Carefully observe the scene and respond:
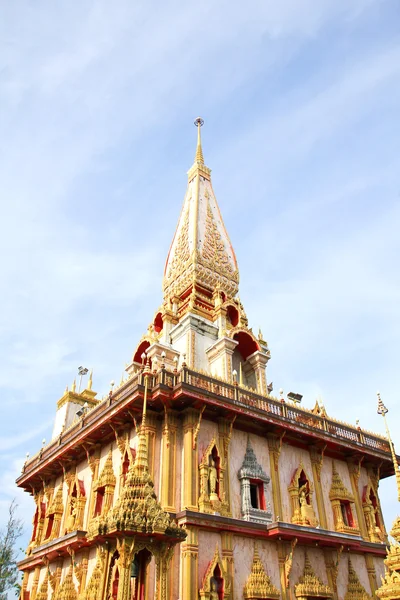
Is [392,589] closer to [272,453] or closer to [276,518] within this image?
[276,518]

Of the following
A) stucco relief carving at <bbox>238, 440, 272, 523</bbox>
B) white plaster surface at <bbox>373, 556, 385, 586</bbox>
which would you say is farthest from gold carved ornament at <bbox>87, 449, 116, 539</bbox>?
white plaster surface at <bbox>373, 556, 385, 586</bbox>

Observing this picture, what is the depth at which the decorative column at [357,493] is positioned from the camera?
74.5 ft

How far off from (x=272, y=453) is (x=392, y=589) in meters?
8.66

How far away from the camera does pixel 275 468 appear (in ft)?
68.8

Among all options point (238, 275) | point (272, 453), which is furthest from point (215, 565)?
point (238, 275)

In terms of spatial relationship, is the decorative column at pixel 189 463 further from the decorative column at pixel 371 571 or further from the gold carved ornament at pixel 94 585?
the decorative column at pixel 371 571

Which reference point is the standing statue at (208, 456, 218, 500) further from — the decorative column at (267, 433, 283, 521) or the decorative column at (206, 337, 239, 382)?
the decorative column at (206, 337, 239, 382)

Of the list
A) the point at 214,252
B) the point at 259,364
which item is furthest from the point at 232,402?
the point at 214,252

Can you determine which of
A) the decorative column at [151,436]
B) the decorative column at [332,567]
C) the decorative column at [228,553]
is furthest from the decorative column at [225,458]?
the decorative column at [332,567]

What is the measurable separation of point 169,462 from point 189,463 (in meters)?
0.68

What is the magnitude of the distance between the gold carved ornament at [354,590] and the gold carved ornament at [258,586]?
4038mm

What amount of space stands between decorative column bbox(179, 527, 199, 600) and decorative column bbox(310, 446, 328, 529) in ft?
22.0

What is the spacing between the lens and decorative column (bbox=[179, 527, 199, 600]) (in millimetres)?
16016

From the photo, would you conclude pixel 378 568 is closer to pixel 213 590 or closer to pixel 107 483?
pixel 213 590
